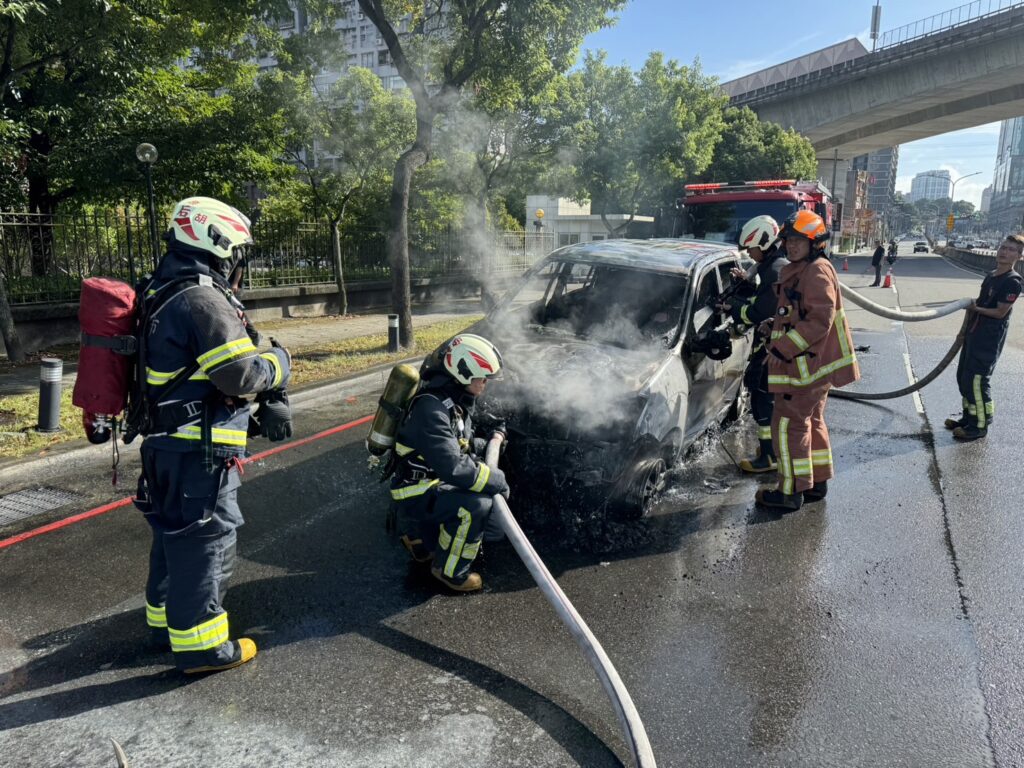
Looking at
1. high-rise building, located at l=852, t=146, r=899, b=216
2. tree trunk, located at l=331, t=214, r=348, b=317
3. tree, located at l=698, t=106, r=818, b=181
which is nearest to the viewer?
tree trunk, located at l=331, t=214, r=348, b=317

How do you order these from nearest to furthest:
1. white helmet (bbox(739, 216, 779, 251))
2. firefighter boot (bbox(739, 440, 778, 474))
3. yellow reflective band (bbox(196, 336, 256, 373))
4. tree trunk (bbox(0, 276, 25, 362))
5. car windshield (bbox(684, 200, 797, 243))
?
yellow reflective band (bbox(196, 336, 256, 373)) → white helmet (bbox(739, 216, 779, 251)) → firefighter boot (bbox(739, 440, 778, 474)) → tree trunk (bbox(0, 276, 25, 362)) → car windshield (bbox(684, 200, 797, 243))

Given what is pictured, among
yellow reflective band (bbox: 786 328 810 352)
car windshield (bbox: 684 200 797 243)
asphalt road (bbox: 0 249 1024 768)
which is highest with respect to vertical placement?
car windshield (bbox: 684 200 797 243)

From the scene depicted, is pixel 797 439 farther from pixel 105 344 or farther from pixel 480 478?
pixel 105 344

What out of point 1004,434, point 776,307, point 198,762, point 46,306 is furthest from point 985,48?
point 198,762

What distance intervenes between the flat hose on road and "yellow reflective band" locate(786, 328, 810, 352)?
244 centimetres

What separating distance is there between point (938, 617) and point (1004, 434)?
14.1 ft

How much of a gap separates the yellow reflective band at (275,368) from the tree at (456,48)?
7.91 meters

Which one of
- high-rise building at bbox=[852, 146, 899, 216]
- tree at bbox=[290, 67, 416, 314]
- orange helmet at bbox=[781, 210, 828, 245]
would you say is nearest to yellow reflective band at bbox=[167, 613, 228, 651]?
orange helmet at bbox=[781, 210, 828, 245]

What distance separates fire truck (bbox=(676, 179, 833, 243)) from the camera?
13.2 meters

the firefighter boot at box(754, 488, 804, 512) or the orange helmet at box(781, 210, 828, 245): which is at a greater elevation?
the orange helmet at box(781, 210, 828, 245)

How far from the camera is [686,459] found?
5.84 meters

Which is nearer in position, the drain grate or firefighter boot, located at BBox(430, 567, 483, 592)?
firefighter boot, located at BBox(430, 567, 483, 592)

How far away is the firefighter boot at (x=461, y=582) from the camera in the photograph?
3.71 m

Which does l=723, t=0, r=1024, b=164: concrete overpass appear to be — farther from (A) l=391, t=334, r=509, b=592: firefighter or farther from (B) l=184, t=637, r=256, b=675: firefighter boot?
(B) l=184, t=637, r=256, b=675: firefighter boot
